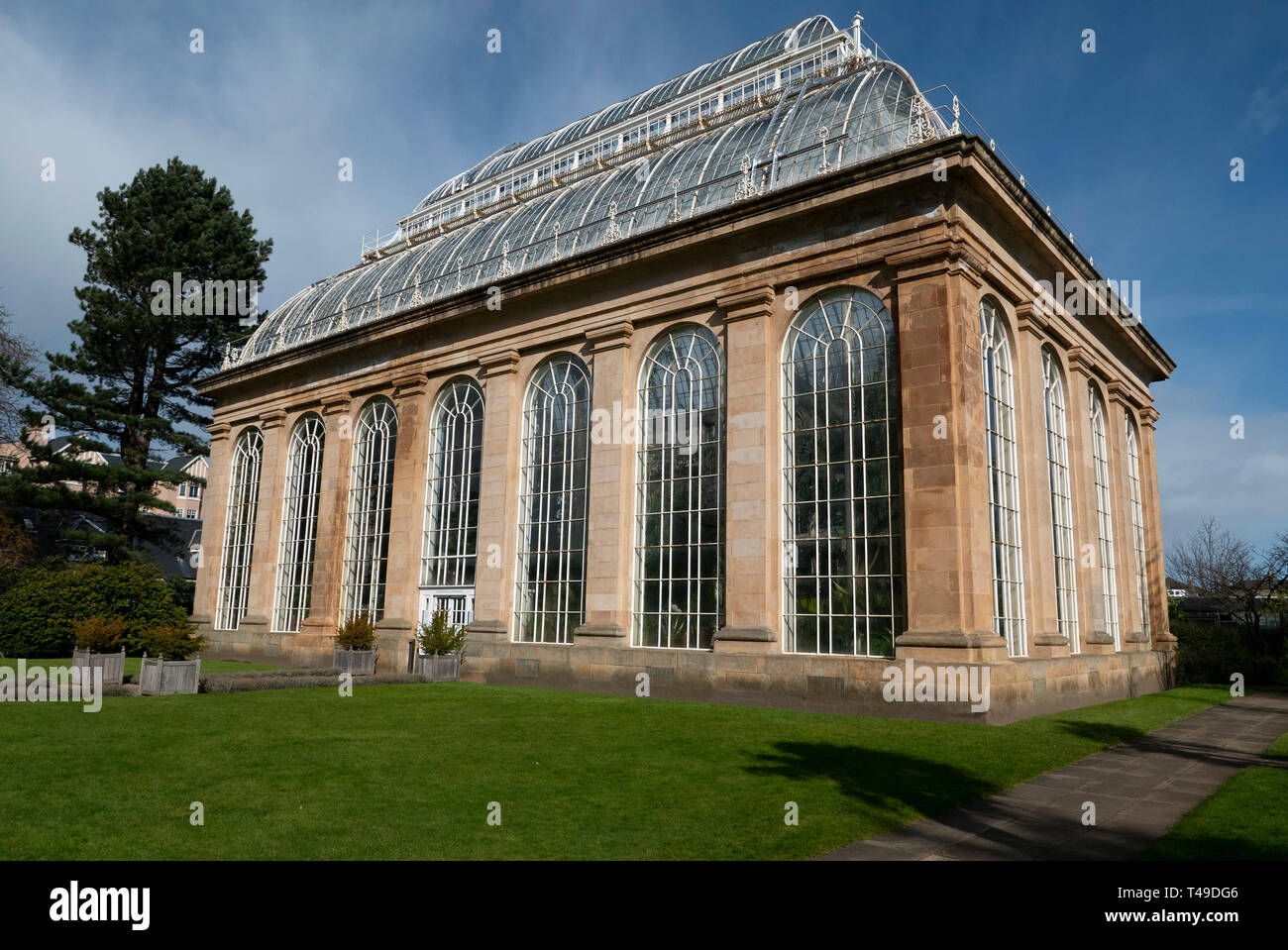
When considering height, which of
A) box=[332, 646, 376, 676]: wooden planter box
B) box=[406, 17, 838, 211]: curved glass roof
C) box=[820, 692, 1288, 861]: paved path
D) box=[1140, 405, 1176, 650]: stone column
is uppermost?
box=[406, 17, 838, 211]: curved glass roof

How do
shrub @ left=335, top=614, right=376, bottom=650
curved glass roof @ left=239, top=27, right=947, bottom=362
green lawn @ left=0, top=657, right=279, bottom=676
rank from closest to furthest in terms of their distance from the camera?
curved glass roof @ left=239, top=27, right=947, bottom=362
green lawn @ left=0, top=657, right=279, bottom=676
shrub @ left=335, top=614, right=376, bottom=650

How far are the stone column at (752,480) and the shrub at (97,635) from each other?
48.1 feet

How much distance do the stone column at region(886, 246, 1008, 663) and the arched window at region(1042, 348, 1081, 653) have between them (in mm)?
5600

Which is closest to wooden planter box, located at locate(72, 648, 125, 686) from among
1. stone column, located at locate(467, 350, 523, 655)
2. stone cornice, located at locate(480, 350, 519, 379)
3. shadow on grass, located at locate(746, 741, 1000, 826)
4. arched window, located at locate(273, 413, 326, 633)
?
→ stone column, located at locate(467, 350, 523, 655)

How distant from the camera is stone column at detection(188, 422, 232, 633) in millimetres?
36469

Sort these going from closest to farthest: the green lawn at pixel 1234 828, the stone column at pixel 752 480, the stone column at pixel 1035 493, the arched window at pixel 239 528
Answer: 1. the green lawn at pixel 1234 828
2. the stone column at pixel 752 480
3. the stone column at pixel 1035 493
4. the arched window at pixel 239 528

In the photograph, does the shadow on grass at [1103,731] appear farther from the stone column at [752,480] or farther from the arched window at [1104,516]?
the arched window at [1104,516]

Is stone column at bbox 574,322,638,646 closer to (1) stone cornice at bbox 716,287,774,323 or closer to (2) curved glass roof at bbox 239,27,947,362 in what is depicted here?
(1) stone cornice at bbox 716,287,774,323

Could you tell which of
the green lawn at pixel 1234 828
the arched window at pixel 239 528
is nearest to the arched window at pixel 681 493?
the green lawn at pixel 1234 828

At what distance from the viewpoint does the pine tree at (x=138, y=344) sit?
126ft

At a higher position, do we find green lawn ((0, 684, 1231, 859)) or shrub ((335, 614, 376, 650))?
shrub ((335, 614, 376, 650))

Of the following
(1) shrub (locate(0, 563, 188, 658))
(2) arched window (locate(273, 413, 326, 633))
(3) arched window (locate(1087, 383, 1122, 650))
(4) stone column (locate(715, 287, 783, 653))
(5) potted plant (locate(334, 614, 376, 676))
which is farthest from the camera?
(2) arched window (locate(273, 413, 326, 633))

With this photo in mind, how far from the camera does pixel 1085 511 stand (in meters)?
24.8
